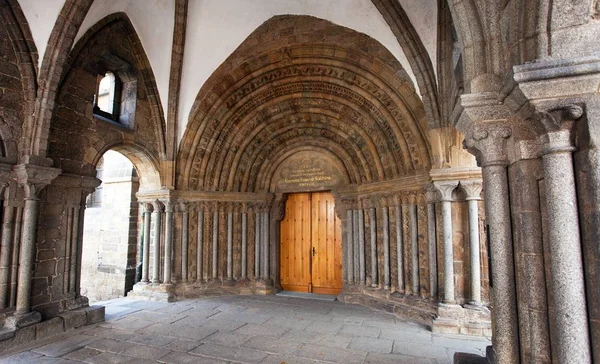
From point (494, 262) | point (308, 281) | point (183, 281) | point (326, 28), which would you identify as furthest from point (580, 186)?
point (183, 281)

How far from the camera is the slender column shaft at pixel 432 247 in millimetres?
4992

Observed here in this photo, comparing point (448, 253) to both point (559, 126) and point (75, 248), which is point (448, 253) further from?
point (75, 248)

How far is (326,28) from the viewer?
581 centimetres

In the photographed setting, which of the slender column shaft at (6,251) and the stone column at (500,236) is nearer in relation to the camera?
the stone column at (500,236)

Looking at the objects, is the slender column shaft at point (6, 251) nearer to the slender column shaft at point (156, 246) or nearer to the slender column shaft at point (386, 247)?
the slender column shaft at point (156, 246)

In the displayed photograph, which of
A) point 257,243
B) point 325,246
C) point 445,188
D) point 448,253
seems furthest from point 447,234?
point 257,243

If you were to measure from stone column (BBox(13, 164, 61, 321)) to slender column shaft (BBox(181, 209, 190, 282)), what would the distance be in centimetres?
255

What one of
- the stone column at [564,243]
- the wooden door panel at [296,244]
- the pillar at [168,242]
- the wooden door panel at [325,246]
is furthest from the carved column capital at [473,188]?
the pillar at [168,242]

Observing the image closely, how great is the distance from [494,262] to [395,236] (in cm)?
361

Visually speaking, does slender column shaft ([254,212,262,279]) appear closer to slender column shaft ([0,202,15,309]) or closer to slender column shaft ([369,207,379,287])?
slender column shaft ([369,207,379,287])

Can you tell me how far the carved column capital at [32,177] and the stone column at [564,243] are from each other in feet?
18.2

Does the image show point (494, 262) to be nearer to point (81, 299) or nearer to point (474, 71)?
point (474, 71)

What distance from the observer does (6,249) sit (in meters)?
4.39

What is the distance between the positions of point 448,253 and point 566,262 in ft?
10.0
